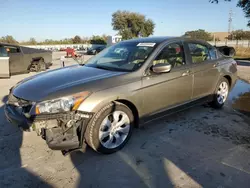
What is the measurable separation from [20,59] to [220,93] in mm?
8852

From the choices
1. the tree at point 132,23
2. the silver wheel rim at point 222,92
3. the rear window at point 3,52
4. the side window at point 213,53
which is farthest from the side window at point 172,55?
the tree at point 132,23

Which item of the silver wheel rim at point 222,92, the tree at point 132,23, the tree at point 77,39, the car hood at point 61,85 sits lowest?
the silver wheel rim at point 222,92

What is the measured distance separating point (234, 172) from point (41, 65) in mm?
10917

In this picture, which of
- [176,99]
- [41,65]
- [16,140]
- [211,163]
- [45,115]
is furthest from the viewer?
[41,65]

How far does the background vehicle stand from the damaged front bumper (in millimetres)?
6774

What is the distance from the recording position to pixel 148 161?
2914 mm

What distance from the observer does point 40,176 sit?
2.62m

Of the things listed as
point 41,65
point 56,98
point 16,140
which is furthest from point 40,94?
point 41,65

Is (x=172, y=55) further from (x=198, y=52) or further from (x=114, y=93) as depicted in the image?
(x=114, y=93)

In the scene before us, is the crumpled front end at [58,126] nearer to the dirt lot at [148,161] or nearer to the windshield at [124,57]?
the dirt lot at [148,161]

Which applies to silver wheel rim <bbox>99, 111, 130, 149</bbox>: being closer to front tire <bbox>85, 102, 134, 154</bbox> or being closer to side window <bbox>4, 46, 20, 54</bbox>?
front tire <bbox>85, 102, 134, 154</bbox>

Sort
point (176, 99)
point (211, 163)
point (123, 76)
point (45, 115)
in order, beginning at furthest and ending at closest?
1. point (176, 99)
2. point (123, 76)
3. point (211, 163)
4. point (45, 115)

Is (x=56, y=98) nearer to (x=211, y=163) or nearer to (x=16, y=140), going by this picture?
(x=16, y=140)

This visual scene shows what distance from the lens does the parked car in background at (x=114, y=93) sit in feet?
8.61
